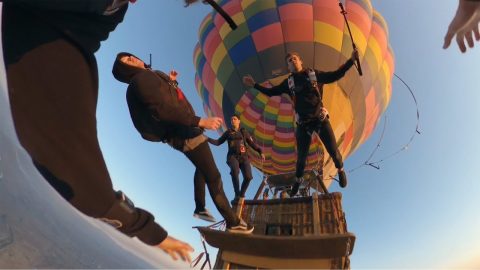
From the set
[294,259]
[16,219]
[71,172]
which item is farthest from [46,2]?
[294,259]

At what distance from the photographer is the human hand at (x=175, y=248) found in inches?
52.5

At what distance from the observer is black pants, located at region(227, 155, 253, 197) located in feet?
16.2

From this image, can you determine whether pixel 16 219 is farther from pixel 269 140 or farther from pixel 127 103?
pixel 269 140

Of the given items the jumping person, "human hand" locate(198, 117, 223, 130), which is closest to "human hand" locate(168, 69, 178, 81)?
the jumping person

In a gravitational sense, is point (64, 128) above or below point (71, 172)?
above

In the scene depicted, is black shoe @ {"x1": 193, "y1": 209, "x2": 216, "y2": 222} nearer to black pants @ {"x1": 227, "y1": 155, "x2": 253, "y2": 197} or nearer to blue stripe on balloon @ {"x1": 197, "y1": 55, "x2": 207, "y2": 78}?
black pants @ {"x1": 227, "y1": 155, "x2": 253, "y2": 197}

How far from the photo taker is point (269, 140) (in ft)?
22.6

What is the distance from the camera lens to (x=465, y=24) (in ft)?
3.03

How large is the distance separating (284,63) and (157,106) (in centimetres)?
458

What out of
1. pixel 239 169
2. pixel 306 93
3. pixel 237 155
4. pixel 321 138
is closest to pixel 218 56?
pixel 237 155

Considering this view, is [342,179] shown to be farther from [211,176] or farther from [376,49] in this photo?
[376,49]

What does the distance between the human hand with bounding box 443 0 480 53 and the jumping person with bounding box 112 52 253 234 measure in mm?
1117

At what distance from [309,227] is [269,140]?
11.0 feet

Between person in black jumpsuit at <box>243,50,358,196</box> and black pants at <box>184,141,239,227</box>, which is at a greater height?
person in black jumpsuit at <box>243,50,358,196</box>
